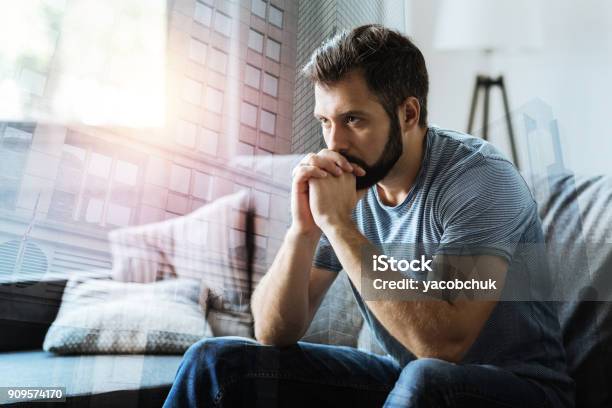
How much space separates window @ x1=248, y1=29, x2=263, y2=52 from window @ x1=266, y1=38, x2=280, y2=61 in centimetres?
2

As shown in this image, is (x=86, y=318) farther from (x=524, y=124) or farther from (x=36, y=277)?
(x=524, y=124)

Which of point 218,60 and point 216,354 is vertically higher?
point 218,60

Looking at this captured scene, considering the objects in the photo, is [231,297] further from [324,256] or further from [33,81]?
[33,81]

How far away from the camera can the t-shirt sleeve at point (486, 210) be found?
0.65 metres

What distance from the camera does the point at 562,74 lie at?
82 centimetres

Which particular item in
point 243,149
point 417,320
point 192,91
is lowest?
point 417,320

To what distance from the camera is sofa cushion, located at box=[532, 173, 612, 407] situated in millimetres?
682

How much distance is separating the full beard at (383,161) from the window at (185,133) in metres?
0.34

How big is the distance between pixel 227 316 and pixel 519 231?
53 centimetres

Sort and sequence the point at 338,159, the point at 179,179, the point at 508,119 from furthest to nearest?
1. the point at 179,179
2. the point at 508,119
3. the point at 338,159

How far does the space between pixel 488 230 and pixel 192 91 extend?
615 millimetres

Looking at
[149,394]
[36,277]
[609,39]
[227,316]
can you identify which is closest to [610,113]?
[609,39]

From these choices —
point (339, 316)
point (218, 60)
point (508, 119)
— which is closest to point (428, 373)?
point (339, 316)

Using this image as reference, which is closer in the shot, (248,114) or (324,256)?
(324,256)
